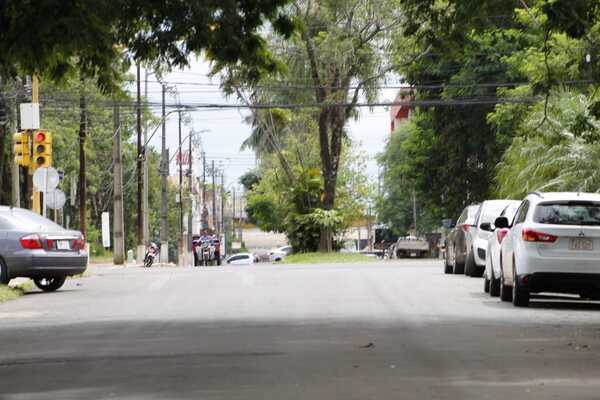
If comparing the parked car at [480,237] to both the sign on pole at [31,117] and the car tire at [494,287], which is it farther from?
the sign on pole at [31,117]

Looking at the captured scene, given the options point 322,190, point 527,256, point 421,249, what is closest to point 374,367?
point 527,256

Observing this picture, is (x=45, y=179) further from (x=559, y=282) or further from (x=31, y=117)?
(x=559, y=282)

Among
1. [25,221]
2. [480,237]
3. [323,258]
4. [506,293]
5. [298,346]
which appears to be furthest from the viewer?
[323,258]

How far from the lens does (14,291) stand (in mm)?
25109

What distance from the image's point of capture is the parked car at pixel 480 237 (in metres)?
29.8

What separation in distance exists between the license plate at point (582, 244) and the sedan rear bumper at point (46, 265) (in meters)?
10.2

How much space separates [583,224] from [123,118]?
62214mm

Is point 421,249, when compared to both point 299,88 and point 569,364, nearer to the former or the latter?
point 299,88

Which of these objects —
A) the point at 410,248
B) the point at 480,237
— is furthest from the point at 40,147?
the point at 410,248

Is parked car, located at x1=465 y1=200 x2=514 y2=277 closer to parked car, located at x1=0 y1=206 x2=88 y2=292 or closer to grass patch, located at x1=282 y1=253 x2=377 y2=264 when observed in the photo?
parked car, located at x1=0 y1=206 x2=88 y2=292

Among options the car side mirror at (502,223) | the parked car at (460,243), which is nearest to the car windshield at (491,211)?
the parked car at (460,243)

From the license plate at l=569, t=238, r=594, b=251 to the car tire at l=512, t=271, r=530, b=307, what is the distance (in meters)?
0.97

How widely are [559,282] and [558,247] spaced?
498 mm

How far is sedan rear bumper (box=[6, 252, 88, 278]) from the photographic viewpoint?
25094 mm
